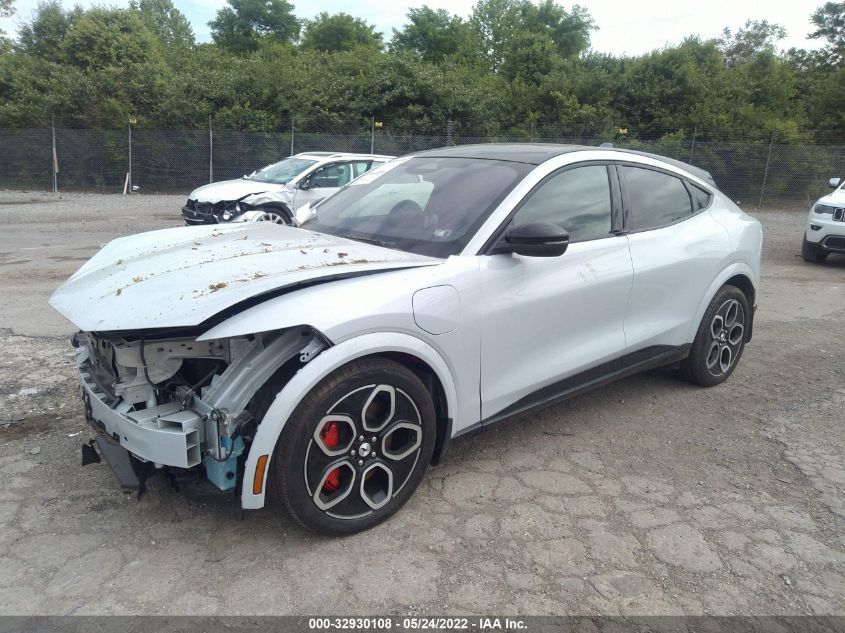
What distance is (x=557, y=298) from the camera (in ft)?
11.5

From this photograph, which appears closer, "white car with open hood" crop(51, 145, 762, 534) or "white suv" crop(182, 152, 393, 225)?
"white car with open hood" crop(51, 145, 762, 534)

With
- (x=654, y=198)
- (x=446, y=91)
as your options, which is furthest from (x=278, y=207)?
(x=446, y=91)

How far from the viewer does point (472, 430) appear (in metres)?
3.32

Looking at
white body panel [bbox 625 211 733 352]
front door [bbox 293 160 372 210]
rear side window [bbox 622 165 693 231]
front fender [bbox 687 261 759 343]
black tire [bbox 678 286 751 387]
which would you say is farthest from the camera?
front door [bbox 293 160 372 210]

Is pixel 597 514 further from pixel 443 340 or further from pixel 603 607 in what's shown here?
pixel 443 340

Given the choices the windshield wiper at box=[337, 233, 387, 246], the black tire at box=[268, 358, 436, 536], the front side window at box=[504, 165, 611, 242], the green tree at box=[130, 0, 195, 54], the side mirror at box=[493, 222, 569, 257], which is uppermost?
the green tree at box=[130, 0, 195, 54]

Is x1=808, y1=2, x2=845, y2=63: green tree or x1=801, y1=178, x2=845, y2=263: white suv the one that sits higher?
x1=808, y1=2, x2=845, y2=63: green tree

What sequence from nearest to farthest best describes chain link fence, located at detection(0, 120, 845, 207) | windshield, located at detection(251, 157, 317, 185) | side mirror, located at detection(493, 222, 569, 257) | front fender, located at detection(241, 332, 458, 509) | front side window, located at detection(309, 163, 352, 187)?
front fender, located at detection(241, 332, 458, 509) < side mirror, located at detection(493, 222, 569, 257) < front side window, located at detection(309, 163, 352, 187) < windshield, located at detection(251, 157, 317, 185) < chain link fence, located at detection(0, 120, 845, 207)

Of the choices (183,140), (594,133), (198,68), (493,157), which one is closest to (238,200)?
(493,157)

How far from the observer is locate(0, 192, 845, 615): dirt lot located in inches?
102

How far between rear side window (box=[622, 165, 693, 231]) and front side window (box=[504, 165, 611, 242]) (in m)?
0.25

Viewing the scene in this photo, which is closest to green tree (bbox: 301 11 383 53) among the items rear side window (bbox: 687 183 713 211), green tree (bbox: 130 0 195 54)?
green tree (bbox: 130 0 195 54)

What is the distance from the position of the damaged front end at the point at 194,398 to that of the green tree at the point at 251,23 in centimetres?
4484

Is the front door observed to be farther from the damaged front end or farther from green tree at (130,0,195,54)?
green tree at (130,0,195,54)
